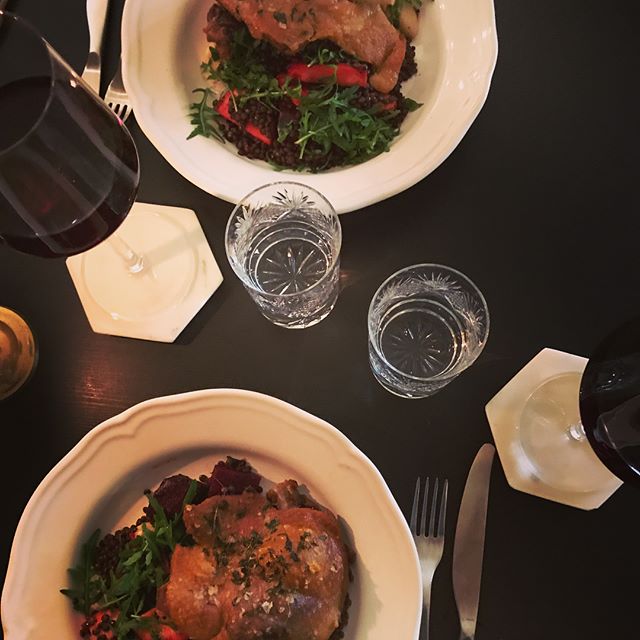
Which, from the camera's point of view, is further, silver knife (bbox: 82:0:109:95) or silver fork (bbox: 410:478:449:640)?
silver knife (bbox: 82:0:109:95)

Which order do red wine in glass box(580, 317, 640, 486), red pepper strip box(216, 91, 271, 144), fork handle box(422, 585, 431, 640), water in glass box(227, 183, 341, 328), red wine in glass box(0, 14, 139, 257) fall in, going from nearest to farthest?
red wine in glass box(0, 14, 139, 257), red wine in glass box(580, 317, 640, 486), fork handle box(422, 585, 431, 640), water in glass box(227, 183, 341, 328), red pepper strip box(216, 91, 271, 144)

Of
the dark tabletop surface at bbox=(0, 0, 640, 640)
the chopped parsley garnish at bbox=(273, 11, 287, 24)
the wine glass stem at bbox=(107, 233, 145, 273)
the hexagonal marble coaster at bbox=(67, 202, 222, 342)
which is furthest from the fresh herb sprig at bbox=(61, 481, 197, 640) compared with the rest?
the chopped parsley garnish at bbox=(273, 11, 287, 24)

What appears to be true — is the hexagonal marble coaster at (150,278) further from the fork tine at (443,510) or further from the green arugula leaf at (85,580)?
the fork tine at (443,510)

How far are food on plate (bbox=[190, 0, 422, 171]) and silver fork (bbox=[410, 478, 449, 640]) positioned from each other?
A: 64 cm

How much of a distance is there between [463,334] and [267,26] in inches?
27.2

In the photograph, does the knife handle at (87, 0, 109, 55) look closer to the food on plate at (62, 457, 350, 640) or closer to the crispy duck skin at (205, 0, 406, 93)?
the crispy duck skin at (205, 0, 406, 93)

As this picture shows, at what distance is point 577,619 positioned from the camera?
1.07 m

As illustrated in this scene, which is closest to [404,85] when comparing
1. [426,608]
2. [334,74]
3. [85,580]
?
[334,74]

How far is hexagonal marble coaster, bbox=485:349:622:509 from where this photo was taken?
43.0 inches

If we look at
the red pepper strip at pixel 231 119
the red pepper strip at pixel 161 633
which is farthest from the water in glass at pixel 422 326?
the red pepper strip at pixel 161 633

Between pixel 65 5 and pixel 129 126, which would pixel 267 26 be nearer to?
pixel 129 126

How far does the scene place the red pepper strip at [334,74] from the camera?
129cm

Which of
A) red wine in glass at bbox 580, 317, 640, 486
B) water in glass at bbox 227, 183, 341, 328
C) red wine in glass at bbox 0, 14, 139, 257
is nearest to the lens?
red wine in glass at bbox 0, 14, 139, 257

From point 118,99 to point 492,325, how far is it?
851 mm
